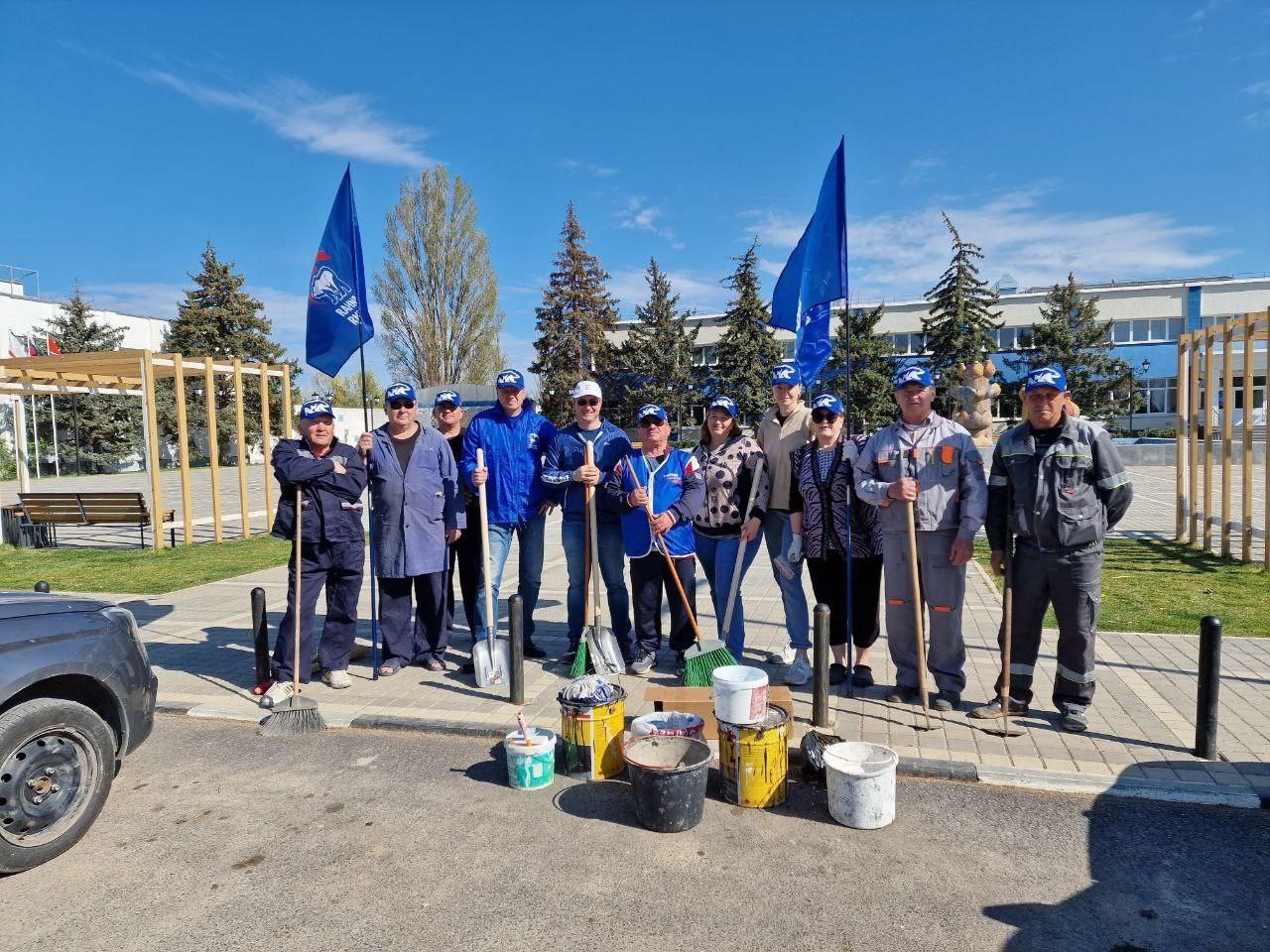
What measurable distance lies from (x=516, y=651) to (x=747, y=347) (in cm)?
3850

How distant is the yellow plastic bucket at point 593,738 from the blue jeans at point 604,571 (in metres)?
1.63

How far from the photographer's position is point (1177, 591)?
29.0 ft

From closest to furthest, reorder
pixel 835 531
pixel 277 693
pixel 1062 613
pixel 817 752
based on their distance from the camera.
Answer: pixel 817 752, pixel 1062 613, pixel 835 531, pixel 277 693

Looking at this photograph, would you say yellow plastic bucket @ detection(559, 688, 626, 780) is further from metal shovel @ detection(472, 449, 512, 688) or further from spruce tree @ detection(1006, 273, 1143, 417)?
spruce tree @ detection(1006, 273, 1143, 417)

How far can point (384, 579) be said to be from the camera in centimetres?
633

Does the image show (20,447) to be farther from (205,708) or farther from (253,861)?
(253,861)

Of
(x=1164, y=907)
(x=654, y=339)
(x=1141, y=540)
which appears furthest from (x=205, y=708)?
(x=654, y=339)

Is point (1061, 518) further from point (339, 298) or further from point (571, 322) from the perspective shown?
point (571, 322)

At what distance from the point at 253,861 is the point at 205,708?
2514 mm

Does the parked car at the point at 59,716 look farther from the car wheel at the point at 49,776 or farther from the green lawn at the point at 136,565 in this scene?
the green lawn at the point at 136,565

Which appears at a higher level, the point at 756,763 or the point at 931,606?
the point at 931,606

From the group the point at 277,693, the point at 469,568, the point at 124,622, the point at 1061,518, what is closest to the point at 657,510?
the point at 469,568

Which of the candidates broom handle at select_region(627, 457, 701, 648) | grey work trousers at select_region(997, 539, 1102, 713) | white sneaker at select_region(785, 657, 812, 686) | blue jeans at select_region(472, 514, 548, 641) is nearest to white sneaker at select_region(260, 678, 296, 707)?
blue jeans at select_region(472, 514, 548, 641)

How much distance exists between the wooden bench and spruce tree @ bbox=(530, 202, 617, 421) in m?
32.0
